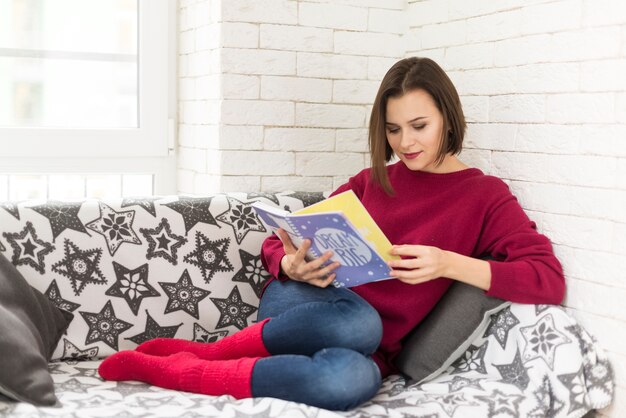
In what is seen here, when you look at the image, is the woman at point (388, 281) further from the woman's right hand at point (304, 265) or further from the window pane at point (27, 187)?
the window pane at point (27, 187)

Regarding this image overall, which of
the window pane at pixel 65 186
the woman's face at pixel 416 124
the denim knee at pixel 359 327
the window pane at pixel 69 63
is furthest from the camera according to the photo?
the window pane at pixel 65 186

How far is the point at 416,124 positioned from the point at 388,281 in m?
0.41

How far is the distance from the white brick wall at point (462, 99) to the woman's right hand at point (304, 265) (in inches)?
23.9

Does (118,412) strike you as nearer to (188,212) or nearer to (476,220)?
(188,212)

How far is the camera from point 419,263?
1.96 meters

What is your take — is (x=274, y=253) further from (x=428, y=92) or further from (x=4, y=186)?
(x=4, y=186)

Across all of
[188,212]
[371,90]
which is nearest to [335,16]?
[371,90]

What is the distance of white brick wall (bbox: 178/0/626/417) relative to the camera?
2.02 metres

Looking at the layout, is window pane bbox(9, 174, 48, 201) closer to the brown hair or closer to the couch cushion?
the couch cushion

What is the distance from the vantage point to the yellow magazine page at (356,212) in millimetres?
1851

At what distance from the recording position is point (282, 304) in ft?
7.08

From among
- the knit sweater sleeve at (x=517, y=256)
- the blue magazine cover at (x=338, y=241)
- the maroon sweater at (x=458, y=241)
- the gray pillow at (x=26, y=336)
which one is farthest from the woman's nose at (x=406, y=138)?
the gray pillow at (x=26, y=336)

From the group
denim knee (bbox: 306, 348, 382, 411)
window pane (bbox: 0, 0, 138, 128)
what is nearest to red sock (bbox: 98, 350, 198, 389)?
denim knee (bbox: 306, 348, 382, 411)

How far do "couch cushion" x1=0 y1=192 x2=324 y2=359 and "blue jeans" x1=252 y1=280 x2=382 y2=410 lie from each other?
25 centimetres
